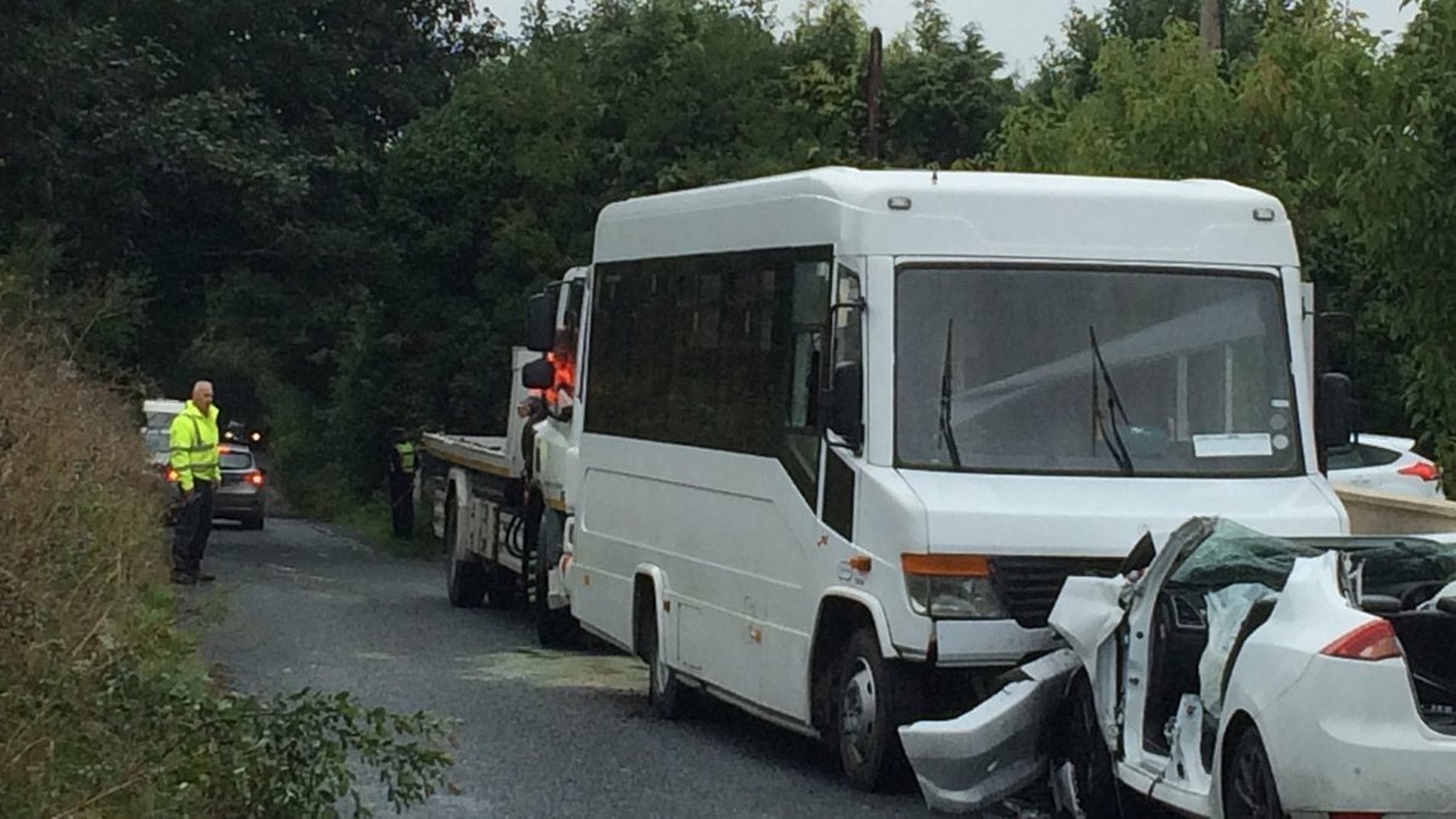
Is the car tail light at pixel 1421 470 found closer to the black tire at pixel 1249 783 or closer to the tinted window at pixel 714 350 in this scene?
the tinted window at pixel 714 350

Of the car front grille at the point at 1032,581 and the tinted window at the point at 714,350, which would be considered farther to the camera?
the tinted window at the point at 714,350

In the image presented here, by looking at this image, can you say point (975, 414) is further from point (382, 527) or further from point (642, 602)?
point (382, 527)

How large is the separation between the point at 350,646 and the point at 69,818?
37.8 feet

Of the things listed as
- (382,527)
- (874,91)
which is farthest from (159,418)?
(874,91)

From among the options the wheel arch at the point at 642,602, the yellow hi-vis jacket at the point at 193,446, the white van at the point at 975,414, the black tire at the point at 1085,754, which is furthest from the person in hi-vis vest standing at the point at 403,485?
the black tire at the point at 1085,754

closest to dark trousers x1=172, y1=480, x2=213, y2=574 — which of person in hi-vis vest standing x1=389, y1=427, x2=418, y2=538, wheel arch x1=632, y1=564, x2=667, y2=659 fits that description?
wheel arch x1=632, y1=564, x2=667, y2=659

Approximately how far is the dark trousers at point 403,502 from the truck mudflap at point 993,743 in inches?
1124

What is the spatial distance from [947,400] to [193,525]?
13109 mm

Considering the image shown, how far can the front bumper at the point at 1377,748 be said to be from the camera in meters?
8.09

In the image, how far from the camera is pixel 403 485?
39156 mm

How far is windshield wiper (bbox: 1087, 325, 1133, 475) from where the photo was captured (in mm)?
11719

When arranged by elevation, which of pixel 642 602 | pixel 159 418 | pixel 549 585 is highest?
pixel 642 602

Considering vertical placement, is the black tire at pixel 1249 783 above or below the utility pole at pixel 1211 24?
below

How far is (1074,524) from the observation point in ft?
36.7
